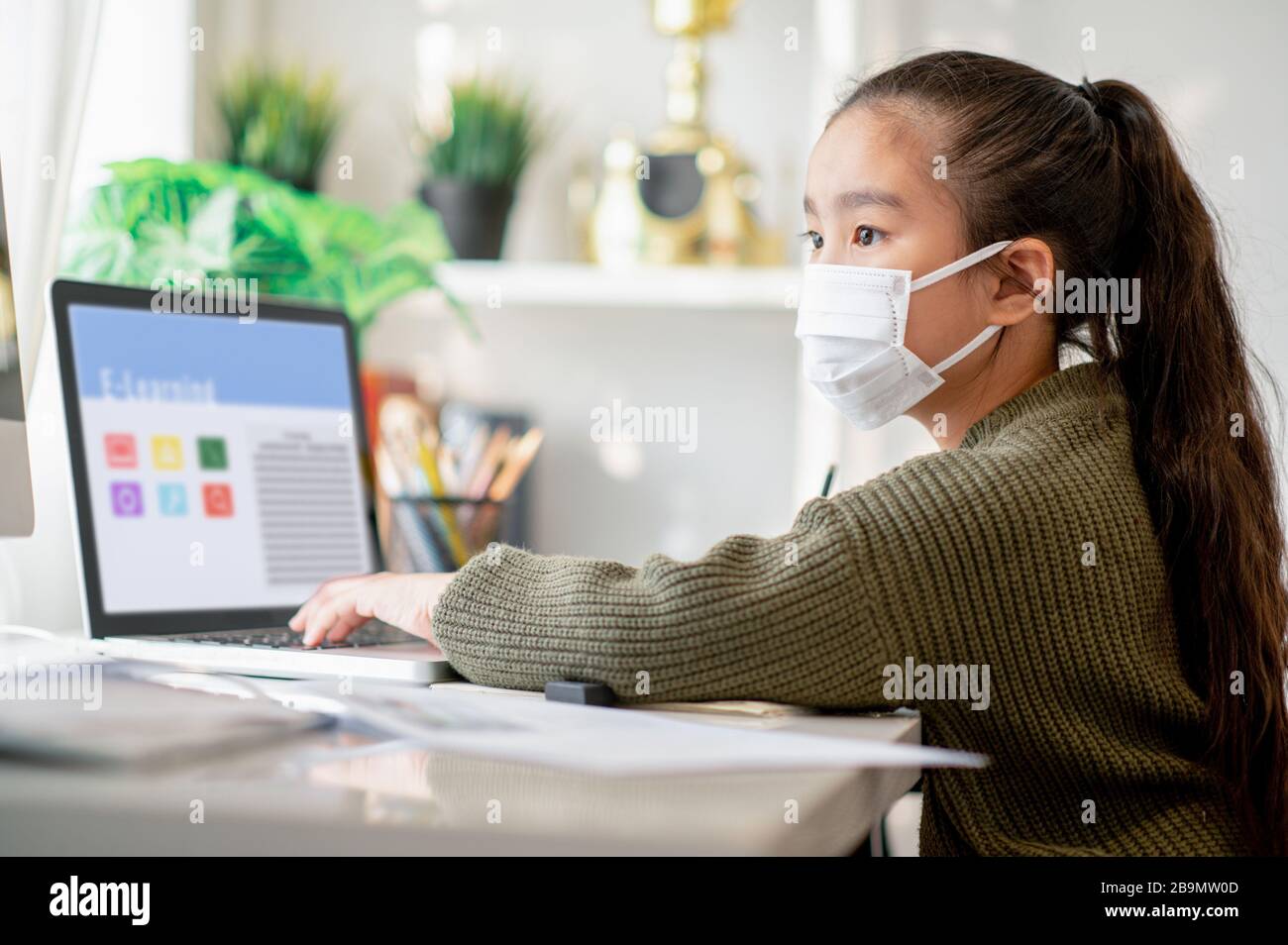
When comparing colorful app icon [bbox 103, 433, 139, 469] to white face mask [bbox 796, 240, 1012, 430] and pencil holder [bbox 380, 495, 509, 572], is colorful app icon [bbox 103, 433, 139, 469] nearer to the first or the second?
pencil holder [bbox 380, 495, 509, 572]

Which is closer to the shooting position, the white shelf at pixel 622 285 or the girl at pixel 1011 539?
the girl at pixel 1011 539

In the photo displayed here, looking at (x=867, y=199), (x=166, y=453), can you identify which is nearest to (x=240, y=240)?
(x=166, y=453)

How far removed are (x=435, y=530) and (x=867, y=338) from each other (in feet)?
2.29

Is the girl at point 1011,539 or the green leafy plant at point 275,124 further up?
the green leafy plant at point 275,124

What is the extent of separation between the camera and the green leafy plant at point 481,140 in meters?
1.95

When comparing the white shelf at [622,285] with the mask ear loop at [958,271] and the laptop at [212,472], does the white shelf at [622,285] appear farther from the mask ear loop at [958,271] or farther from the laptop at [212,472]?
the mask ear loop at [958,271]

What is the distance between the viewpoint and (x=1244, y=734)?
86 centimetres

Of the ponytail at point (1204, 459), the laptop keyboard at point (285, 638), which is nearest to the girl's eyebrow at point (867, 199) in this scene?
the ponytail at point (1204, 459)

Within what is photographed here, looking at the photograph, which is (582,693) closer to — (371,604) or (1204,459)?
(371,604)

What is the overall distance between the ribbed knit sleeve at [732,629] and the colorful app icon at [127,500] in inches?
18.7

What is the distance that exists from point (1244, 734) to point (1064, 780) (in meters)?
0.14
